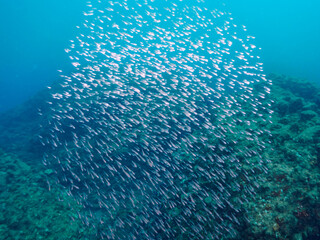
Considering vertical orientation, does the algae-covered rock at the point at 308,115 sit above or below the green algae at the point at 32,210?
above

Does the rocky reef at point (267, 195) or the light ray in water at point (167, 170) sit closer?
the rocky reef at point (267, 195)

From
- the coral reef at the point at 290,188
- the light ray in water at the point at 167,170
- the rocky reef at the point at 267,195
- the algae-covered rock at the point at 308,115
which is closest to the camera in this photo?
the coral reef at the point at 290,188

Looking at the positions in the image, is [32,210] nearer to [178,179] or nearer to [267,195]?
[178,179]

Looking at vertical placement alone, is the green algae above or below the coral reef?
below

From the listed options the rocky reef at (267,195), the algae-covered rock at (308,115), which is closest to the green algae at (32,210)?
the rocky reef at (267,195)

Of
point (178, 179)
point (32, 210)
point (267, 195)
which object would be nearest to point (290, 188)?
point (267, 195)

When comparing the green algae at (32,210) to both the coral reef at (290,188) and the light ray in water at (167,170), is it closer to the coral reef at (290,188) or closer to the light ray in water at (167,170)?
the light ray in water at (167,170)

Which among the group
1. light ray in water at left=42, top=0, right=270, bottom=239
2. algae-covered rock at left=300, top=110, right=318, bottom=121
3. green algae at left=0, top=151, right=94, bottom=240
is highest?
algae-covered rock at left=300, top=110, right=318, bottom=121

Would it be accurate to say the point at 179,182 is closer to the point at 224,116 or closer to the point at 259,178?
the point at 259,178

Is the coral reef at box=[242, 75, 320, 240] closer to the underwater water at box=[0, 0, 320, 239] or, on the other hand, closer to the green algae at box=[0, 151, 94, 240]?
the underwater water at box=[0, 0, 320, 239]

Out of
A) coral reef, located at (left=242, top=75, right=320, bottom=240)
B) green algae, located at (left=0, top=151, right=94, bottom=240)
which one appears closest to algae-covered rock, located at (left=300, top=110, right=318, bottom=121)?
coral reef, located at (left=242, top=75, right=320, bottom=240)

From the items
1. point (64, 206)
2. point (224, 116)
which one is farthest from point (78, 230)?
point (224, 116)

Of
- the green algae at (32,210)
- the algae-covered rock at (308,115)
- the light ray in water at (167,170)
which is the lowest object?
the green algae at (32,210)

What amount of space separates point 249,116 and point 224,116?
1339mm
